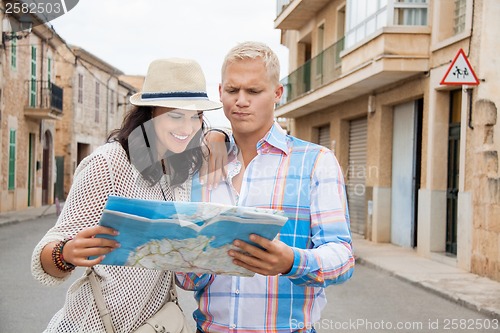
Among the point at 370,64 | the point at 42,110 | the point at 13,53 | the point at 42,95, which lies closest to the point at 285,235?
the point at 370,64

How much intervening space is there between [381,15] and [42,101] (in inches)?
705

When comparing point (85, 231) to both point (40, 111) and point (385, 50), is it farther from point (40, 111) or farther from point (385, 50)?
point (40, 111)

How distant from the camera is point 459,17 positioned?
12594 mm

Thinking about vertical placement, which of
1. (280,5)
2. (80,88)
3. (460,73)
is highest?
(280,5)

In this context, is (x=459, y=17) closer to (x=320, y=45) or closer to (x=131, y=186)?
(x=320, y=45)

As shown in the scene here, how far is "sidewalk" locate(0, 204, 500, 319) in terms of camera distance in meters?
8.22

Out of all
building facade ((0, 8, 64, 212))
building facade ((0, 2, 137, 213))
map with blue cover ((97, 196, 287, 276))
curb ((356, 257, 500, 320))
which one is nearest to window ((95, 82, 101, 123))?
building facade ((0, 2, 137, 213))

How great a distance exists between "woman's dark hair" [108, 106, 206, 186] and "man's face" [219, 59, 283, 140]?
0.21 m

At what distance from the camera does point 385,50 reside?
44.3 feet

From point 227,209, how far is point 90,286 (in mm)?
706

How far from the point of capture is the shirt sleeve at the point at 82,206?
2.21 m

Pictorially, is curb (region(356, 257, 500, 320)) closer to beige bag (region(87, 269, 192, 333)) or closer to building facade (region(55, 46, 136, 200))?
beige bag (region(87, 269, 192, 333))

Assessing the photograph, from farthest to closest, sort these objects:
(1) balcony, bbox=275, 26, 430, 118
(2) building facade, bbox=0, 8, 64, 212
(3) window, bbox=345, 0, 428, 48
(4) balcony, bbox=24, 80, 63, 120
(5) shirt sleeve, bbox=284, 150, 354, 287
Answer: (4) balcony, bbox=24, 80, 63, 120, (2) building facade, bbox=0, 8, 64, 212, (3) window, bbox=345, 0, 428, 48, (1) balcony, bbox=275, 26, 430, 118, (5) shirt sleeve, bbox=284, 150, 354, 287

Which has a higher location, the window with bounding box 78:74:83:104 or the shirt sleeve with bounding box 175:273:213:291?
the window with bounding box 78:74:83:104
